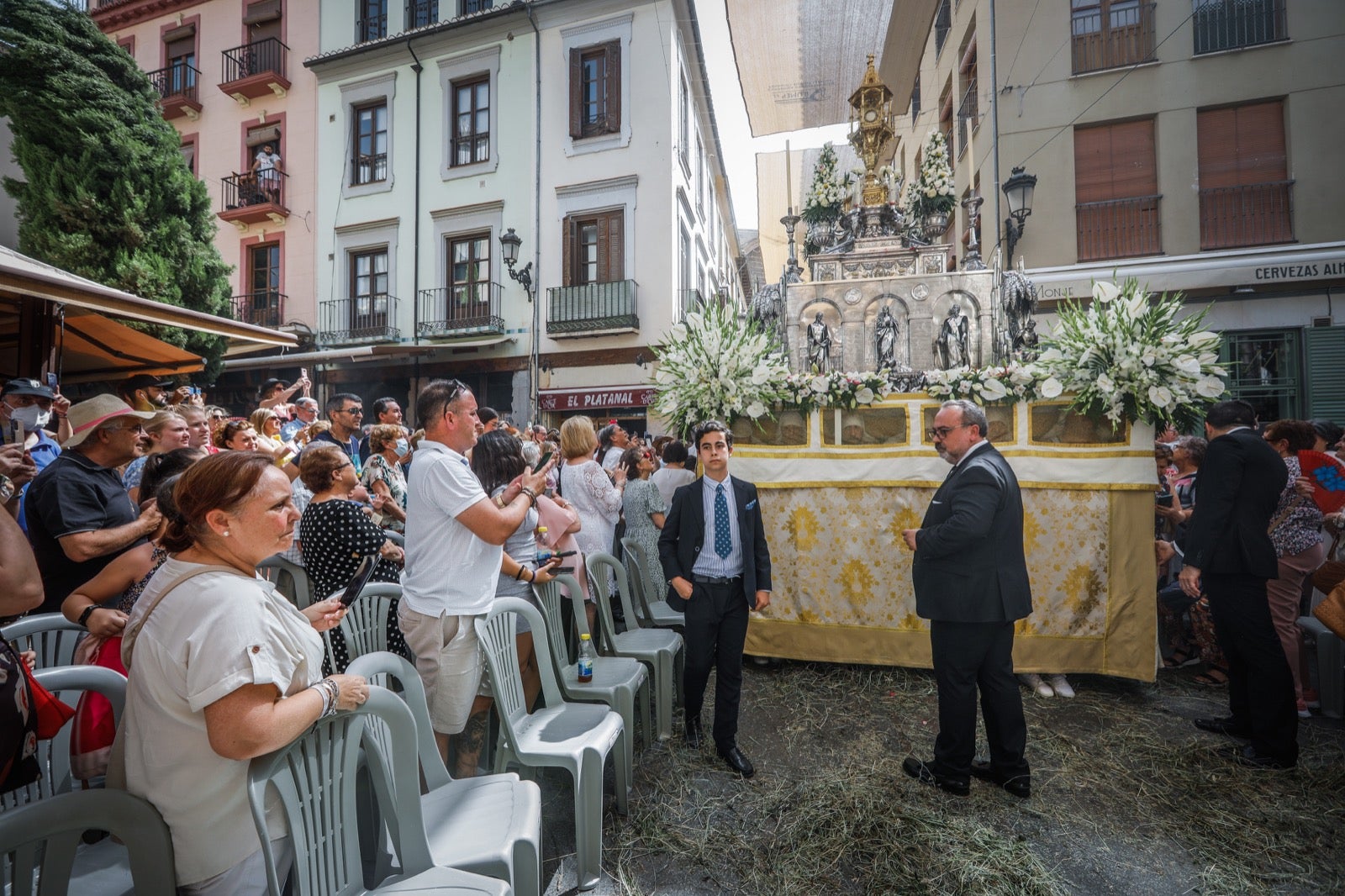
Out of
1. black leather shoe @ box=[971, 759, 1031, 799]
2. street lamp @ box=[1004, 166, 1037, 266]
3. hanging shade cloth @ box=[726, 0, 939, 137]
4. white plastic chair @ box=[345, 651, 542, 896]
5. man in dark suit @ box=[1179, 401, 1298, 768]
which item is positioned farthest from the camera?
street lamp @ box=[1004, 166, 1037, 266]

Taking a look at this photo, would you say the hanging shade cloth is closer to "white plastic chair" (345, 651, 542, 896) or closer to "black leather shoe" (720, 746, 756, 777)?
"black leather shoe" (720, 746, 756, 777)

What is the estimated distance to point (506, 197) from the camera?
1458 cm

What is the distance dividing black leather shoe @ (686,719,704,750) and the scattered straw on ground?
0.08m

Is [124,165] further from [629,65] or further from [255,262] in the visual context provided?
[629,65]

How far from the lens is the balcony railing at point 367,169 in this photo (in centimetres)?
1561

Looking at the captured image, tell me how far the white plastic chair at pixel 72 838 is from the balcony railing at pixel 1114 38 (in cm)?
1451

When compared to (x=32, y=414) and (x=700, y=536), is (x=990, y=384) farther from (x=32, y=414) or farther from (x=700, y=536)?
(x=32, y=414)

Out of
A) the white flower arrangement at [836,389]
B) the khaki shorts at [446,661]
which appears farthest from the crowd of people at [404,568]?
the white flower arrangement at [836,389]

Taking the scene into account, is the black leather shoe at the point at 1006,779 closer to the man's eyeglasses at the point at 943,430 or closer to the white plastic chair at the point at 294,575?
the man's eyeglasses at the point at 943,430

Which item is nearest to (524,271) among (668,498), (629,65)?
(629,65)

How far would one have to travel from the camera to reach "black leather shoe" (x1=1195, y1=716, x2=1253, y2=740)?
3.66m

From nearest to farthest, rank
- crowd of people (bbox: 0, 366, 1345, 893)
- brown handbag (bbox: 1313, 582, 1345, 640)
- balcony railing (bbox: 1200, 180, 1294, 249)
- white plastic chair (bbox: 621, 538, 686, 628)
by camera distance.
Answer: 1. crowd of people (bbox: 0, 366, 1345, 893)
2. brown handbag (bbox: 1313, 582, 1345, 640)
3. white plastic chair (bbox: 621, 538, 686, 628)
4. balcony railing (bbox: 1200, 180, 1294, 249)

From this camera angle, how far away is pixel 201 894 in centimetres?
137

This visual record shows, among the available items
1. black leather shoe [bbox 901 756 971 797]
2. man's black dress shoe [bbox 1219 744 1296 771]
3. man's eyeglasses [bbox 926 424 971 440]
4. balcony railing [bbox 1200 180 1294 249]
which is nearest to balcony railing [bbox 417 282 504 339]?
man's eyeglasses [bbox 926 424 971 440]
